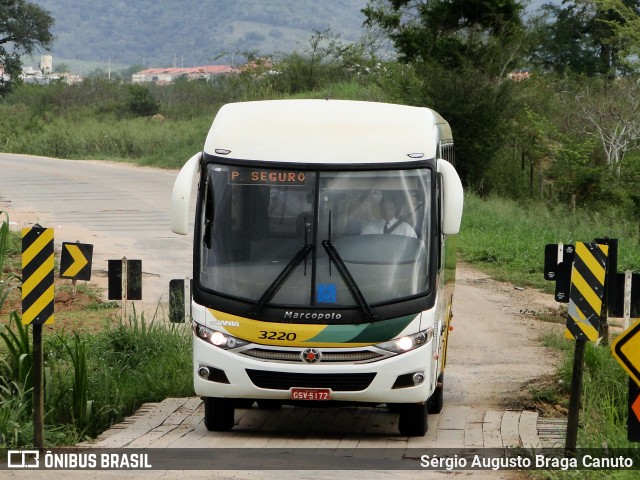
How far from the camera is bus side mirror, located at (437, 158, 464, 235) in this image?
34.7ft

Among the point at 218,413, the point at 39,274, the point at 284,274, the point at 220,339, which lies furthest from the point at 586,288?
the point at 39,274

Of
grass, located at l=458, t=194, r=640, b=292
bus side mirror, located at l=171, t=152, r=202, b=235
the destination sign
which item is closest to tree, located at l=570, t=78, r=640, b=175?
grass, located at l=458, t=194, r=640, b=292

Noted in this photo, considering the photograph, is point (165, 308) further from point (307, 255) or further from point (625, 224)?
point (625, 224)

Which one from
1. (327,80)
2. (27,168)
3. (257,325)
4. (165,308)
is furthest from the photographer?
(327,80)

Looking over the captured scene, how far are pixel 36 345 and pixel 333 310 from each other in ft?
8.29

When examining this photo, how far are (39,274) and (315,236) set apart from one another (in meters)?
2.42

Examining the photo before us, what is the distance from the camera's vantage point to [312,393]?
10.2 metres

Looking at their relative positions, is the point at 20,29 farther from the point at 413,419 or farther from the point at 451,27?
the point at 413,419

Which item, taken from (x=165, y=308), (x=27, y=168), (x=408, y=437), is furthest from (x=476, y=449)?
(x=27, y=168)

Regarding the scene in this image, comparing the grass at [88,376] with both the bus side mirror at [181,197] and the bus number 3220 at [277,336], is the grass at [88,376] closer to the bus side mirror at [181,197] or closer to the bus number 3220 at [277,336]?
the bus side mirror at [181,197]

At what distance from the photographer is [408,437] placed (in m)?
10.7

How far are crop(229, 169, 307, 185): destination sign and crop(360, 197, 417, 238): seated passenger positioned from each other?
725mm

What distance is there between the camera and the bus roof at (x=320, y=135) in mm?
10602

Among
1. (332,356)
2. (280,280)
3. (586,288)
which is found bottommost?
(332,356)
